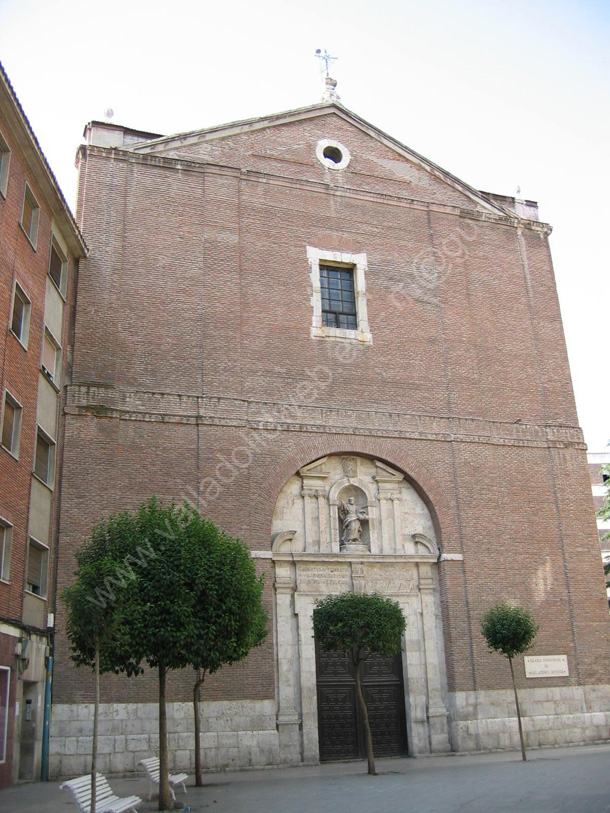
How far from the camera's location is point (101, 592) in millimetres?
11391

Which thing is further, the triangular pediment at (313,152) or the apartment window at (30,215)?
the triangular pediment at (313,152)

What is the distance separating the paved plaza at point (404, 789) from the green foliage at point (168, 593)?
7.02ft

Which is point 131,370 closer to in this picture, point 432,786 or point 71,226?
point 71,226

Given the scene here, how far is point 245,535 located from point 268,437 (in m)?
2.47

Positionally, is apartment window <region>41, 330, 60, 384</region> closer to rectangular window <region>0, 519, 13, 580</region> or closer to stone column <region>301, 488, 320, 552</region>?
rectangular window <region>0, 519, 13, 580</region>

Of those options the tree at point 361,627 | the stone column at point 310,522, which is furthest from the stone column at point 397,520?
the tree at point 361,627

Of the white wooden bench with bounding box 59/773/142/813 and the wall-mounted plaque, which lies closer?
the white wooden bench with bounding box 59/773/142/813

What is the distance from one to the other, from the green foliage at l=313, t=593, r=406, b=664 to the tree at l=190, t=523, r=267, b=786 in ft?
7.01

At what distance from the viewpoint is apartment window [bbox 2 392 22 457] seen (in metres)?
15.9

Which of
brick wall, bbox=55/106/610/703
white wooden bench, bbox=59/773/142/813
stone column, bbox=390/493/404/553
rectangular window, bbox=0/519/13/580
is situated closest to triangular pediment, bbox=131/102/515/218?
brick wall, bbox=55/106/610/703

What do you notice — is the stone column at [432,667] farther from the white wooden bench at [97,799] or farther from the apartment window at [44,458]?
the white wooden bench at [97,799]

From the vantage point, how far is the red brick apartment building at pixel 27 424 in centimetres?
1540

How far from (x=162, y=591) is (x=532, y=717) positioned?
11041 mm

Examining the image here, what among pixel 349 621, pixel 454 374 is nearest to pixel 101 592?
pixel 349 621
